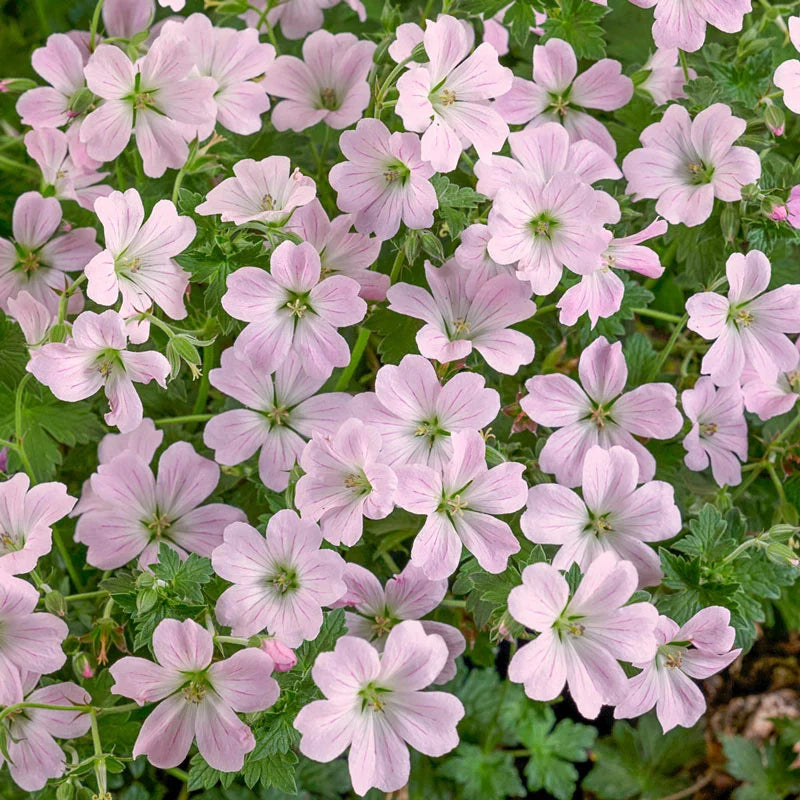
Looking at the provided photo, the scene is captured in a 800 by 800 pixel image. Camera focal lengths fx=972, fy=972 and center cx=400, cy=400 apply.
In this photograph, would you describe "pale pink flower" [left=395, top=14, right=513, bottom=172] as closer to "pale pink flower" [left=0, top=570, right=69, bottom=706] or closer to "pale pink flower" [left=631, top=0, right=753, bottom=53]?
"pale pink flower" [left=631, top=0, right=753, bottom=53]

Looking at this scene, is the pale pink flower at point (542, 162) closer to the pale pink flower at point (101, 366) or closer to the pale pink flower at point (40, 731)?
the pale pink flower at point (101, 366)

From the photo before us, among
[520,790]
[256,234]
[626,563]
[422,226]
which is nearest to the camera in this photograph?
[626,563]

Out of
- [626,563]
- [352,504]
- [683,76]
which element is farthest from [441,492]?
[683,76]

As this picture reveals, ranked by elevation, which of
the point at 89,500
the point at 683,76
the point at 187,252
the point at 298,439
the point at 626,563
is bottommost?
the point at 89,500

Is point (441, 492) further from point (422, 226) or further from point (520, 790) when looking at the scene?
point (520, 790)

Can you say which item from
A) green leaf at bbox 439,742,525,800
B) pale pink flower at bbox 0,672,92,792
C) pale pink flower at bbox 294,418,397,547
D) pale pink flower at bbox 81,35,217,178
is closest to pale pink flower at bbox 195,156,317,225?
pale pink flower at bbox 81,35,217,178

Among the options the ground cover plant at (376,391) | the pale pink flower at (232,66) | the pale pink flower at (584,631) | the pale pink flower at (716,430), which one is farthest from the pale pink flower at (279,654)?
the pale pink flower at (232,66)

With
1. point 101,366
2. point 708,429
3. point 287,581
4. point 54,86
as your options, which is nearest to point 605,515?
point 708,429

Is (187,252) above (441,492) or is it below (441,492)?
above
